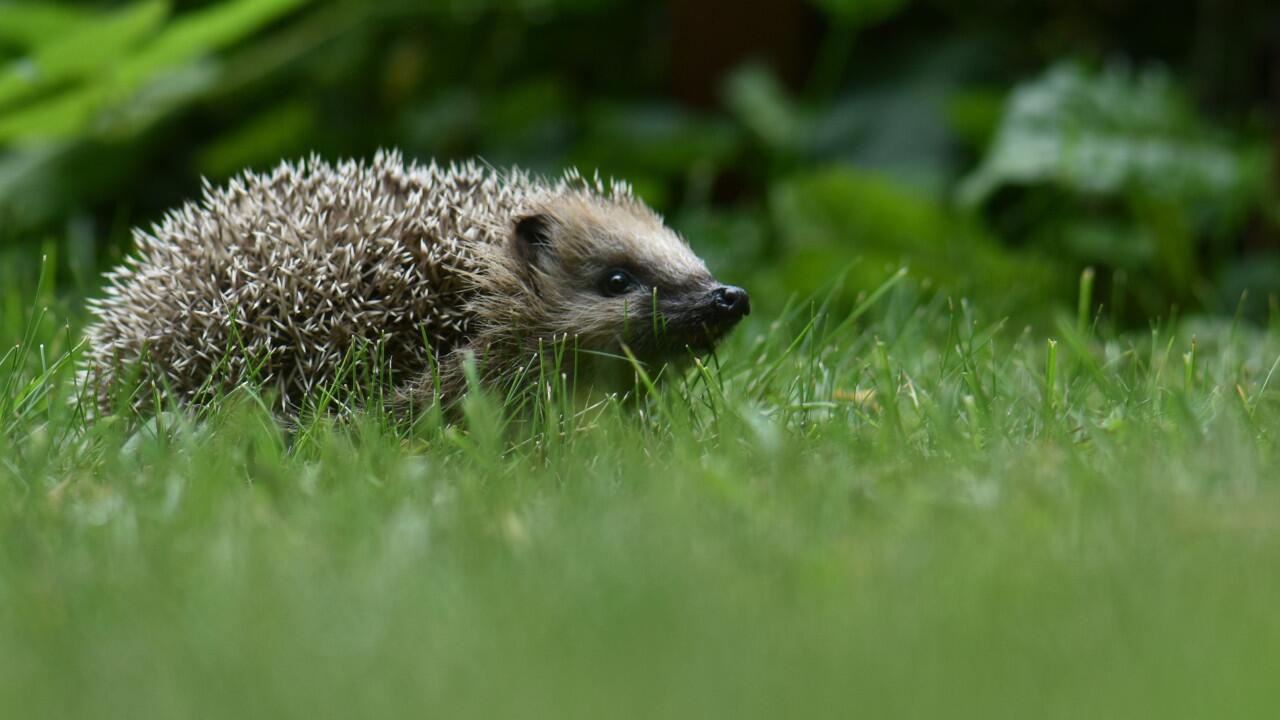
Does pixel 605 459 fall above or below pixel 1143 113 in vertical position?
below

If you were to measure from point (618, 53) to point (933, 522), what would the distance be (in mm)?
6735

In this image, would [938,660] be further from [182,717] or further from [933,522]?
[182,717]

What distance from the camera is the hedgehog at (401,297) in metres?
4.13

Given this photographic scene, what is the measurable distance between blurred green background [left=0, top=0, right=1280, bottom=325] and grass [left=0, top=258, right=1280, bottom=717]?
265cm

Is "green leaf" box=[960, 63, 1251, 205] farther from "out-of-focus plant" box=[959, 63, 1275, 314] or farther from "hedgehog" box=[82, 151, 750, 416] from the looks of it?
"hedgehog" box=[82, 151, 750, 416]

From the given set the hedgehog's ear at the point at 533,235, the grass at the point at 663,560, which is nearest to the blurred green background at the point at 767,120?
the hedgehog's ear at the point at 533,235

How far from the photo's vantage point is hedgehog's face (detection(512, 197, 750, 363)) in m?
4.23

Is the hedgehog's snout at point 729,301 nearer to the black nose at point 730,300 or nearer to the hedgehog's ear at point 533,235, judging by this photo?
the black nose at point 730,300

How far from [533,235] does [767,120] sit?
3671mm

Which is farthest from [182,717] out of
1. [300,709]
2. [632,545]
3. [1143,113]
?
[1143,113]

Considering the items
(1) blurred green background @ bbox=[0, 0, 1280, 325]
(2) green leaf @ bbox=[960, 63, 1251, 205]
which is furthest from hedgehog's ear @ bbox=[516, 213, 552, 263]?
(2) green leaf @ bbox=[960, 63, 1251, 205]

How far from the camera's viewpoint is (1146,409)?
12.7ft

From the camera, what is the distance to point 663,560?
2.50 meters

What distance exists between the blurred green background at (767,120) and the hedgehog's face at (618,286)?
2135mm
